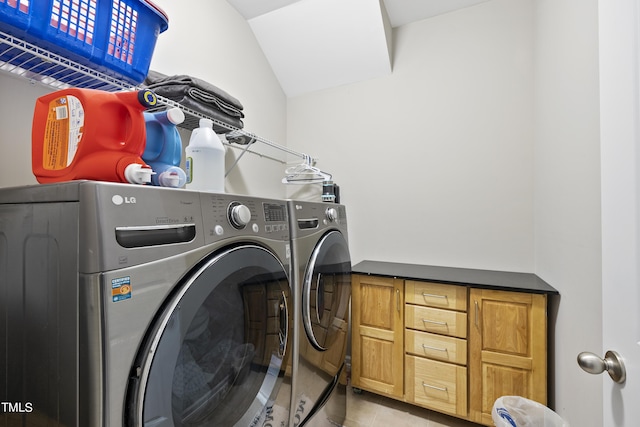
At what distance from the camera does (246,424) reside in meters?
0.83

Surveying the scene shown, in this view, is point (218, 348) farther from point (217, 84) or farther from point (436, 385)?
point (217, 84)

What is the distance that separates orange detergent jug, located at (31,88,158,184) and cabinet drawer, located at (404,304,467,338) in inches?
65.9

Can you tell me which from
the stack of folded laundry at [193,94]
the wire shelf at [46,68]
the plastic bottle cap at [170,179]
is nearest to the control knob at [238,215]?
the plastic bottle cap at [170,179]

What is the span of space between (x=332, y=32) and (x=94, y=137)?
6.71 ft

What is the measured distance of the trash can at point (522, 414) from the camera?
51.8 inches

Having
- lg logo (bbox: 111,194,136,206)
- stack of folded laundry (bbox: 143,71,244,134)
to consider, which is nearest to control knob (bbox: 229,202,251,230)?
lg logo (bbox: 111,194,136,206)

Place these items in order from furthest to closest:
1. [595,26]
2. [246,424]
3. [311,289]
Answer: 1. [311,289]
2. [595,26]
3. [246,424]

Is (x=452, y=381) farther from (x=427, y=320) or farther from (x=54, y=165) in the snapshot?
(x=54, y=165)

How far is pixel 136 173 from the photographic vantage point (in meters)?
0.67

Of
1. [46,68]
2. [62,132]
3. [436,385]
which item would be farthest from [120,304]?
[436,385]

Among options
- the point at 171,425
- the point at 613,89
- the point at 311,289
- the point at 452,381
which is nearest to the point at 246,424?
the point at 171,425

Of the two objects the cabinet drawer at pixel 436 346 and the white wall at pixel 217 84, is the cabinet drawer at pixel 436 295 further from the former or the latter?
the white wall at pixel 217 84

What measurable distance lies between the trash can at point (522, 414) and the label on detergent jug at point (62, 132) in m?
1.93

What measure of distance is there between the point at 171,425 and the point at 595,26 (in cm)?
185
